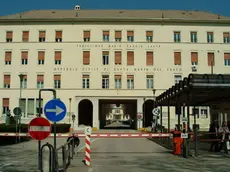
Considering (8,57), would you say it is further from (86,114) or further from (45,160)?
(45,160)

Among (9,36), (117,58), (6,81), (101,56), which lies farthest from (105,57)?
(6,81)

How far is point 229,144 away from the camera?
18.3 m

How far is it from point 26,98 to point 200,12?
34472 mm

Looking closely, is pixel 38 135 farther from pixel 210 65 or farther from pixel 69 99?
pixel 210 65

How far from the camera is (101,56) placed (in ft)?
177

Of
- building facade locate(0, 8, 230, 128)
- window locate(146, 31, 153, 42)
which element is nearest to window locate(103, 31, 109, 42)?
building facade locate(0, 8, 230, 128)

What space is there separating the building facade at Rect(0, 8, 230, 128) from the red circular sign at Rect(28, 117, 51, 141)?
143ft

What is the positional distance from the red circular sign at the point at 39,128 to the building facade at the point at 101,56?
143 ft

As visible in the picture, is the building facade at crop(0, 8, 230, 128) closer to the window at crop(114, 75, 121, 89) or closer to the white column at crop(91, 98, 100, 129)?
the white column at crop(91, 98, 100, 129)

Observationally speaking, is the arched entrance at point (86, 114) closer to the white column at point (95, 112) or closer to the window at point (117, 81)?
the white column at point (95, 112)

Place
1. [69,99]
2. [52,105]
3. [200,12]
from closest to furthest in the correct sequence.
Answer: [52,105] → [69,99] → [200,12]

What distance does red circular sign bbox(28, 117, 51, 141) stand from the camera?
9.28 meters

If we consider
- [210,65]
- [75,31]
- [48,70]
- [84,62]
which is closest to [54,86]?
[48,70]

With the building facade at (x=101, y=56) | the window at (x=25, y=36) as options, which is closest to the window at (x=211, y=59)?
the building facade at (x=101, y=56)
